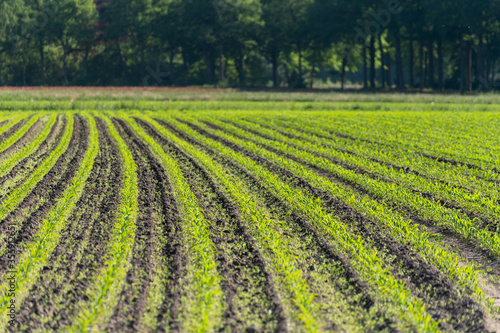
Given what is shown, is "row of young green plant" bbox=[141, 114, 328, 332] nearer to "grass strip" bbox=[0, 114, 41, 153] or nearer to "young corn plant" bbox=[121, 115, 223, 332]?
"young corn plant" bbox=[121, 115, 223, 332]

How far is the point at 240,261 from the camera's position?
6.87 m

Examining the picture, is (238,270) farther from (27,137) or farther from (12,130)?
(12,130)

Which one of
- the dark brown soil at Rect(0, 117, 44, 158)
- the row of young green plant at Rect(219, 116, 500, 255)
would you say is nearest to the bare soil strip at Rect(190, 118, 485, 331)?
the row of young green plant at Rect(219, 116, 500, 255)

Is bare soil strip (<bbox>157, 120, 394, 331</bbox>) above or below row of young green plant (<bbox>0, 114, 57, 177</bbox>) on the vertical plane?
below

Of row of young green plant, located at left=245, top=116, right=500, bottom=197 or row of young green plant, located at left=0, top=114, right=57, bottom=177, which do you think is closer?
row of young green plant, located at left=245, top=116, right=500, bottom=197

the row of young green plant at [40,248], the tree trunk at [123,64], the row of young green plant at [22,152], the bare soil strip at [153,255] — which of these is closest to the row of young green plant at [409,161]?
the bare soil strip at [153,255]

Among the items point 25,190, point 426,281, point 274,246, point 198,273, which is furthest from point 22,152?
point 426,281

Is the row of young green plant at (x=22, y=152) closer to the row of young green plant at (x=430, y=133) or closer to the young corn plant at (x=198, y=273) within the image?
the young corn plant at (x=198, y=273)

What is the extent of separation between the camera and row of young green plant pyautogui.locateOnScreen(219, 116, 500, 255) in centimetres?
851

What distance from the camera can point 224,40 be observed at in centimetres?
6944

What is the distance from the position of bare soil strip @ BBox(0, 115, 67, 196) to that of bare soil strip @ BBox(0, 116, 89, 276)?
1.88 ft

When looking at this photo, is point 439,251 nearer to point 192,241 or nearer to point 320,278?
point 320,278

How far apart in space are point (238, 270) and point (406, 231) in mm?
3180

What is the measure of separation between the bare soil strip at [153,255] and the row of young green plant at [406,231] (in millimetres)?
3470
